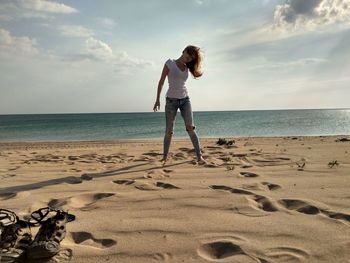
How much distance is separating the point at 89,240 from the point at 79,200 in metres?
1.13

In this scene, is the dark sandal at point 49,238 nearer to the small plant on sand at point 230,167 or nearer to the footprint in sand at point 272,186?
the footprint in sand at point 272,186

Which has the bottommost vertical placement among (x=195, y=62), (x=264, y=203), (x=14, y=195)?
(x=14, y=195)

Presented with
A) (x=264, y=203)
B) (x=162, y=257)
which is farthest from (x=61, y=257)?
(x=264, y=203)

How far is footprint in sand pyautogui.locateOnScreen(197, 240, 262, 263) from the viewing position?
6.53 feet

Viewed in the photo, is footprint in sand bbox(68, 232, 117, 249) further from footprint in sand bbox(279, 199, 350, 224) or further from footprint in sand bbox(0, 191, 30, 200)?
footprint in sand bbox(279, 199, 350, 224)

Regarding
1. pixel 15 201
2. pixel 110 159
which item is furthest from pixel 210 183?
pixel 110 159

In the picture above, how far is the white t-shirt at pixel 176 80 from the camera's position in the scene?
5570 mm

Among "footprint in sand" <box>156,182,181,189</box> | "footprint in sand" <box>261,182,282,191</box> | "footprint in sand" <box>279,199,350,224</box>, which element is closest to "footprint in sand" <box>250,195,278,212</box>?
"footprint in sand" <box>279,199,350,224</box>

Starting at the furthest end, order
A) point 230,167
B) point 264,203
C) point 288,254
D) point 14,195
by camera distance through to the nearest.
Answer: point 230,167, point 14,195, point 264,203, point 288,254

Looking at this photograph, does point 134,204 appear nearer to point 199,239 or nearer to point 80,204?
point 80,204

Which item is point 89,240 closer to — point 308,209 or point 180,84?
point 308,209

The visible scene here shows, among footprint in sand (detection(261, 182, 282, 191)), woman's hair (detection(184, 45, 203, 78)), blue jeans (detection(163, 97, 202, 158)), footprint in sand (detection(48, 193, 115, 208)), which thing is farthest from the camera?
blue jeans (detection(163, 97, 202, 158))

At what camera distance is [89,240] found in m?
2.35

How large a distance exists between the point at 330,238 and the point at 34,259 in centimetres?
190
